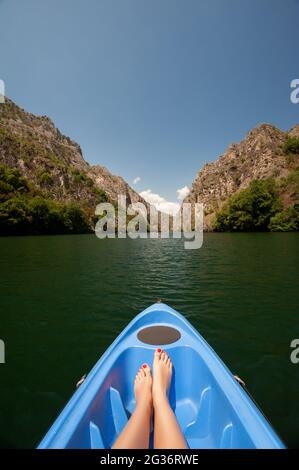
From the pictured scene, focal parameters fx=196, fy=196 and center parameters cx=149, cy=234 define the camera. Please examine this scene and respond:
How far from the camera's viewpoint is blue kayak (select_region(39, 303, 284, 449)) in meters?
1.83

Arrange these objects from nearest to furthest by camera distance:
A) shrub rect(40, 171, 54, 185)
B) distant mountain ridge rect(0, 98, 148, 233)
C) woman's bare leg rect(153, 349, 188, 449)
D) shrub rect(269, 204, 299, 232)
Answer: woman's bare leg rect(153, 349, 188, 449) → shrub rect(269, 204, 299, 232) → distant mountain ridge rect(0, 98, 148, 233) → shrub rect(40, 171, 54, 185)

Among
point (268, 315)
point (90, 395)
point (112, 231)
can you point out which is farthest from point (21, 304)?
point (112, 231)

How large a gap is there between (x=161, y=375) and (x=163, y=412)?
594mm

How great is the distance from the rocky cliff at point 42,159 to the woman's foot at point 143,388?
8829 centimetres

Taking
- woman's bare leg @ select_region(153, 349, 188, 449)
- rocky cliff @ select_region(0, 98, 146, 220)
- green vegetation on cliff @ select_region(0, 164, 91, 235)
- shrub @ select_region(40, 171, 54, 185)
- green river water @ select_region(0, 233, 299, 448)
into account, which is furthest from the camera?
shrub @ select_region(40, 171, 54, 185)

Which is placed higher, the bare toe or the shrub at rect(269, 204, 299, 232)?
the shrub at rect(269, 204, 299, 232)

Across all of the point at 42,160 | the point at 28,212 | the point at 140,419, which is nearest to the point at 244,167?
the point at 42,160

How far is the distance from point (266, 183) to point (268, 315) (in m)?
76.7

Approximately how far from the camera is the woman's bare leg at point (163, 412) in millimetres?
1974

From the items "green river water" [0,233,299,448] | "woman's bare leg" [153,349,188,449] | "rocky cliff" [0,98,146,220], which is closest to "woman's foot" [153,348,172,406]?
"woman's bare leg" [153,349,188,449]

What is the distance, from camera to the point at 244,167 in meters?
97.9

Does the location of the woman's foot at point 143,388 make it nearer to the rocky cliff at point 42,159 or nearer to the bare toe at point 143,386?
the bare toe at point 143,386

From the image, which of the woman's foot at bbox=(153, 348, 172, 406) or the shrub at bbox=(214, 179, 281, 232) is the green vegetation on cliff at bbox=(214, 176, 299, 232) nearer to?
the shrub at bbox=(214, 179, 281, 232)

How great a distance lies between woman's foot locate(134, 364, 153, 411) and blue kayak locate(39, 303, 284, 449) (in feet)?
0.61
